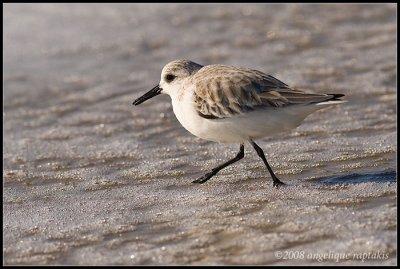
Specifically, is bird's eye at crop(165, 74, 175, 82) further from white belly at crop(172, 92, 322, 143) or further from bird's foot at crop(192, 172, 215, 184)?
bird's foot at crop(192, 172, 215, 184)

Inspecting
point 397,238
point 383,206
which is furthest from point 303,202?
point 397,238

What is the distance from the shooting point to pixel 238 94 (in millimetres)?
6008

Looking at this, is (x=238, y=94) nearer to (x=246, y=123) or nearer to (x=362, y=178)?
(x=246, y=123)

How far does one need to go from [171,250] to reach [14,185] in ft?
7.20

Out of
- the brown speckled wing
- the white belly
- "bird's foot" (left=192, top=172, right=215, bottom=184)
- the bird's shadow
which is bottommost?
the bird's shadow

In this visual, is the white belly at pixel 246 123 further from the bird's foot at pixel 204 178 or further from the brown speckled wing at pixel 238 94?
the bird's foot at pixel 204 178

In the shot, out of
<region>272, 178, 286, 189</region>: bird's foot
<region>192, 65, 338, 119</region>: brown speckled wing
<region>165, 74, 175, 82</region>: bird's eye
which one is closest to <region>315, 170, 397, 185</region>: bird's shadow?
<region>272, 178, 286, 189</region>: bird's foot

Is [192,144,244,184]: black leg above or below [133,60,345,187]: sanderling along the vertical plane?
below

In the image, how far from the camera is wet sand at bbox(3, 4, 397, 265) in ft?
16.4

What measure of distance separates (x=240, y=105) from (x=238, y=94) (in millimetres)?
97

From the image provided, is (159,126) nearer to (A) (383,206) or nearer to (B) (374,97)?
(B) (374,97)

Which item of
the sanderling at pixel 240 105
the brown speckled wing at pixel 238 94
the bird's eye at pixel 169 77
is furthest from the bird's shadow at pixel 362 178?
the bird's eye at pixel 169 77

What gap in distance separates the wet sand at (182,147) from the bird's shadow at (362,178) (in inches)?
1.1

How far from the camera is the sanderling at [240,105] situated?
231 inches
